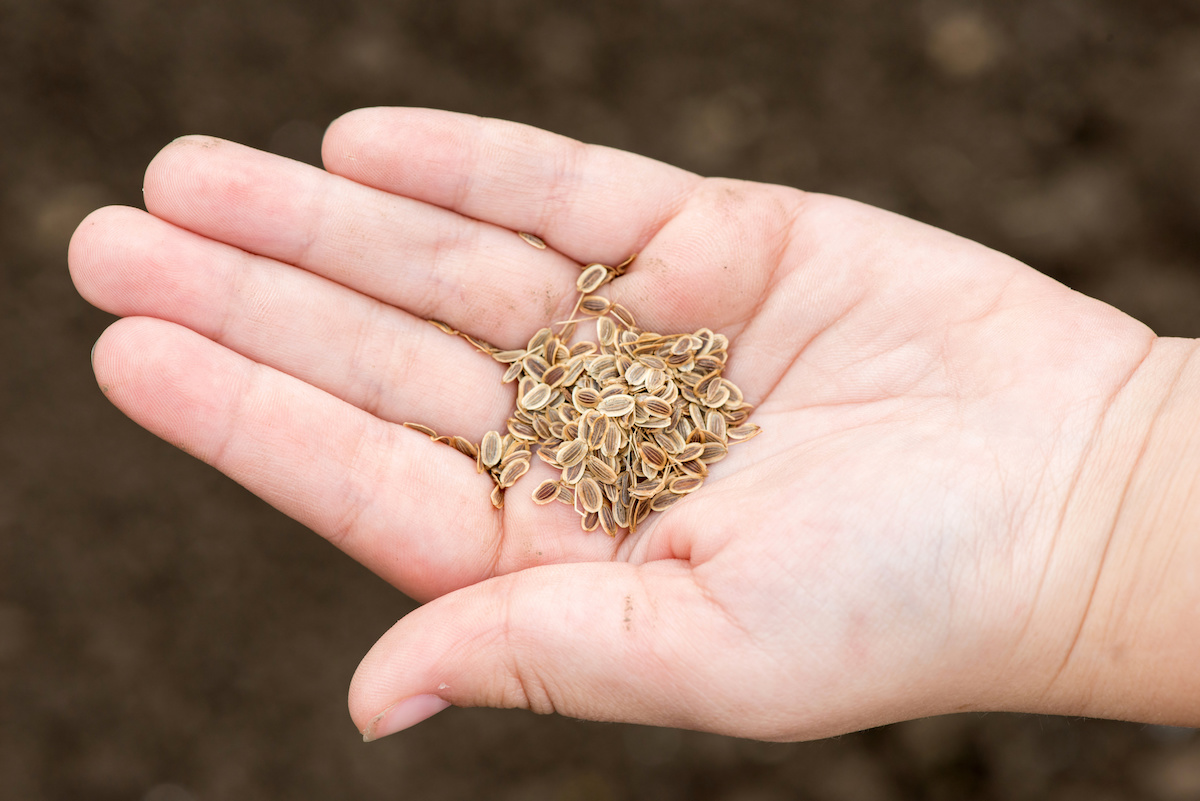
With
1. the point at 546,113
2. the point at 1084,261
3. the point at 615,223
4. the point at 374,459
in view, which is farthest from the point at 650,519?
the point at 1084,261

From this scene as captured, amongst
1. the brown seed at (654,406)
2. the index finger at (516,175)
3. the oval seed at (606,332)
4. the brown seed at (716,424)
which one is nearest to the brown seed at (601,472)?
the brown seed at (654,406)

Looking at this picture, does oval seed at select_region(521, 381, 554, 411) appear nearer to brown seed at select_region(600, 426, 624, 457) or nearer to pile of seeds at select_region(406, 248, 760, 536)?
pile of seeds at select_region(406, 248, 760, 536)

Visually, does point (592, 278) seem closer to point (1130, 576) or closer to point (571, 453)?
point (571, 453)

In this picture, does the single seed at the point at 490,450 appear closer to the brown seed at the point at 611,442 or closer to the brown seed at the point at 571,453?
the brown seed at the point at 571,453

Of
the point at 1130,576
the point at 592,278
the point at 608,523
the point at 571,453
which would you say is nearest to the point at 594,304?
the point at 592,278

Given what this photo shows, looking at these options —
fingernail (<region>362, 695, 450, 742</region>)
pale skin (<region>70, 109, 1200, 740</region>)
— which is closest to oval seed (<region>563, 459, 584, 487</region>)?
pale skin (<region>70, 109, 1200, 740</region>)

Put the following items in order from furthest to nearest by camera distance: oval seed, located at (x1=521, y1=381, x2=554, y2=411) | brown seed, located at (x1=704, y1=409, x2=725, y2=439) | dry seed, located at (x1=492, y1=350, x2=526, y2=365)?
dry seed, located at (x1=492, y1=350, x2=526, y2=365), oval seed, located at (x1=521, y1=381, x2=554, y2=411), brown seed, located at (x1=704, y1=409, x2=725, y2=439)
